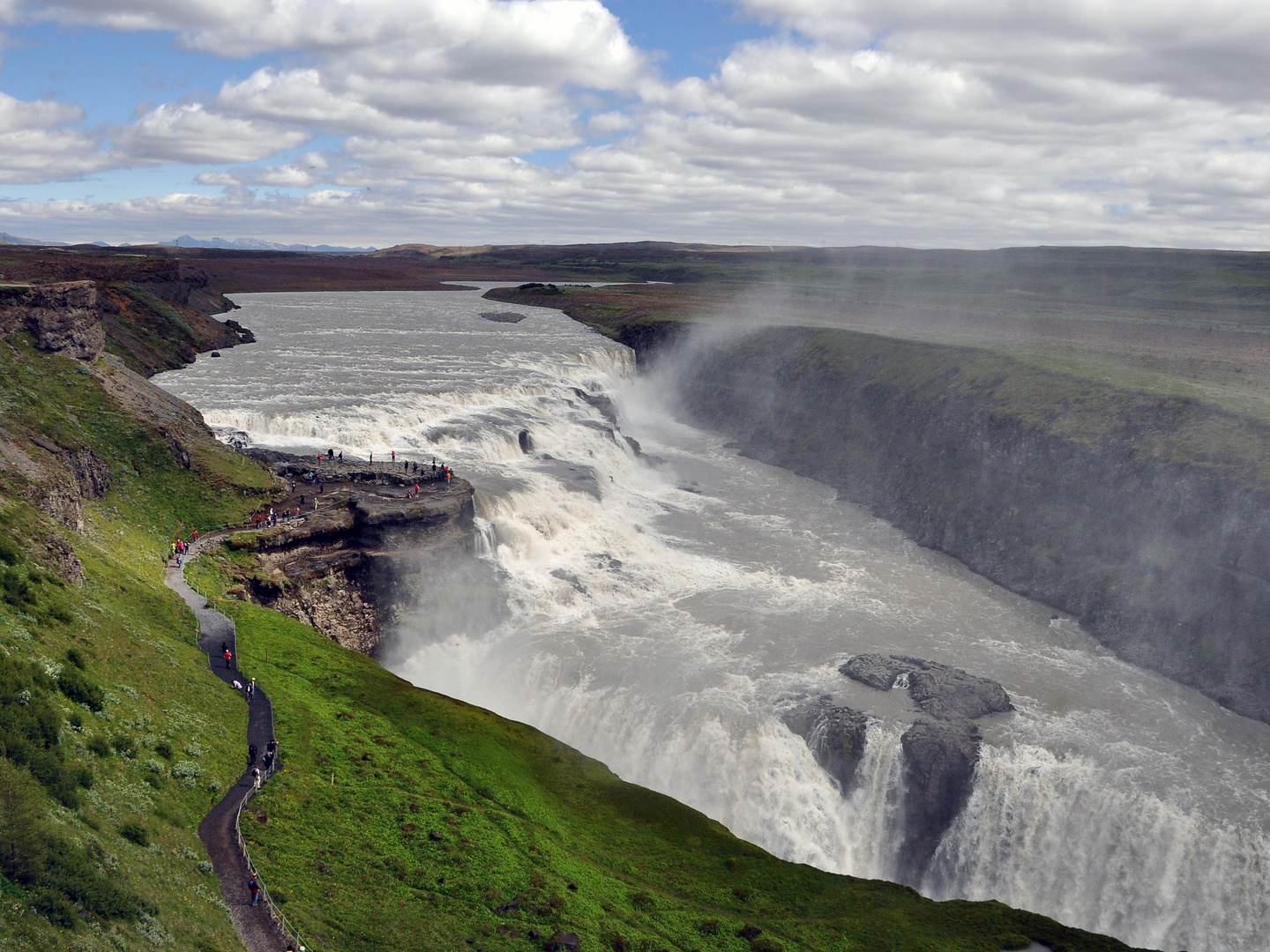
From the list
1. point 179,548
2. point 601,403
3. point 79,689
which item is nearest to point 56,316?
point 179,548

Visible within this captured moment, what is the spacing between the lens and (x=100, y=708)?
2508cm

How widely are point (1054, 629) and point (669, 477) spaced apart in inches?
1413

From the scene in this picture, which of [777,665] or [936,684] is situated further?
[777,665]

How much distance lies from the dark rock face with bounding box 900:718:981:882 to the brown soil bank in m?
16.8

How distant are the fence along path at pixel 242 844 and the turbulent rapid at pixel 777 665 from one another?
13.5 m

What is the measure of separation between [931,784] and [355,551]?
2993 cm

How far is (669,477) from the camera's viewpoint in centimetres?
7988

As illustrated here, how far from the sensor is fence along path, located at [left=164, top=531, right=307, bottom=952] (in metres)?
20.5

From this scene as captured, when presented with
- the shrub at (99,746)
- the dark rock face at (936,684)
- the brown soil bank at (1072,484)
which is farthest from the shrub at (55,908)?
the brown soil bank at (1072,484)

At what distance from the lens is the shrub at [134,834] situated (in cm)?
2067

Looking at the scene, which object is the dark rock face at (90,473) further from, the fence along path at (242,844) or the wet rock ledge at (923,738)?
the wet rock ledge at (923,738)

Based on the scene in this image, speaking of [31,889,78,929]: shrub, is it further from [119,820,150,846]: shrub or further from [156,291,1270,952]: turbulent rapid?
[156,291,1270,952]: turbulent rapid

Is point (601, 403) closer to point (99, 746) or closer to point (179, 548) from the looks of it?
point (179, 548)

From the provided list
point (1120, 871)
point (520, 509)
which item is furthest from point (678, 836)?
point (520, 509)
